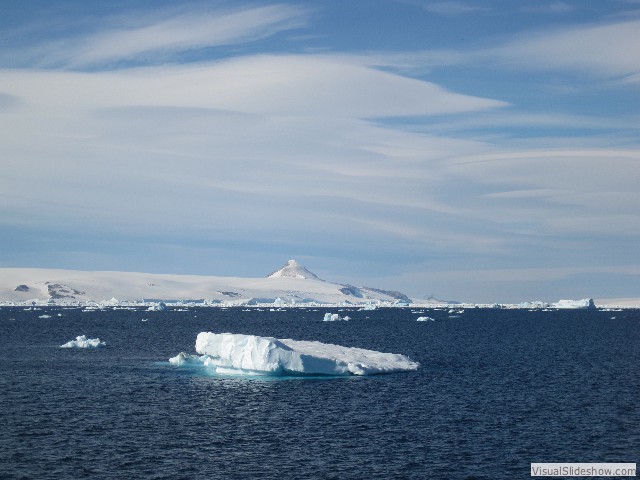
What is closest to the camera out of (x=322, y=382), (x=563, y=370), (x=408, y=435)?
(x=408, y=435)

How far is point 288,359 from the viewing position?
5306 cm

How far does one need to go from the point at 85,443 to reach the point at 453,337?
77.6 m

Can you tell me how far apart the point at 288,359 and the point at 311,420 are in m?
14.8

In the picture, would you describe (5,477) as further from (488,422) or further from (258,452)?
(488,422)

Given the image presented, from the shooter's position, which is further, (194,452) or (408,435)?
(408,435)

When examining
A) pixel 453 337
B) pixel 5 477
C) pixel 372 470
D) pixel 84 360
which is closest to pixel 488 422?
pixel 372 470

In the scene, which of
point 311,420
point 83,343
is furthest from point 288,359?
point 83,343

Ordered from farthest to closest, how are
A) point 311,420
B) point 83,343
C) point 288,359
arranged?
point 83,343 → point 288,359 → point 311,420

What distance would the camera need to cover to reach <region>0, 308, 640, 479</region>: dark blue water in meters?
29.6

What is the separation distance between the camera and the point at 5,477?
89.4ft

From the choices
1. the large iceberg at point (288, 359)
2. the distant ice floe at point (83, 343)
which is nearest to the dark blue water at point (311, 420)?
the large iceberg at point (288, 359)

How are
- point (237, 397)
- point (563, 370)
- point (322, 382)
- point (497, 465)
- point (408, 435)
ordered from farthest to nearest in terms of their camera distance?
point (563, 370), point (322, 382), point (237, 397), point (408, 435), point (497, 465)

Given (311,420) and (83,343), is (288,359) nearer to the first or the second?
(311,420)

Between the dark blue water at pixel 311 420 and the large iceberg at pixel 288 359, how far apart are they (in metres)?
1.12
